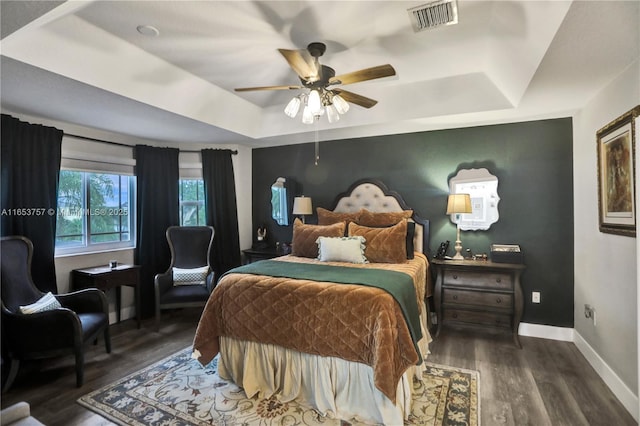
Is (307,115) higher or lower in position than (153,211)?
higher

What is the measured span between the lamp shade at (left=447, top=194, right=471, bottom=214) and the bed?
0.95 metres

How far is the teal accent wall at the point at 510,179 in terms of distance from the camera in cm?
350

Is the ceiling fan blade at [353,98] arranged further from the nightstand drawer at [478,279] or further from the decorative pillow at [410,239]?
the nightstand drawer at [478,279]

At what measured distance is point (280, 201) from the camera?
16.0 feet

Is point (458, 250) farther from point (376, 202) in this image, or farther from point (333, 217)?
point (333, 217)

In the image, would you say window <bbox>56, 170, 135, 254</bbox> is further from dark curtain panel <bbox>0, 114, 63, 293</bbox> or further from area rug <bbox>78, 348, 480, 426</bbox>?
area rug <bbox>78, 348, 480, 426</bbox>

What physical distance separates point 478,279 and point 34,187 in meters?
4.57

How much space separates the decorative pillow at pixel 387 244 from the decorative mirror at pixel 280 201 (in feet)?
5.55

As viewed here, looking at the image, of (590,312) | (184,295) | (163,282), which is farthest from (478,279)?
(163,282)

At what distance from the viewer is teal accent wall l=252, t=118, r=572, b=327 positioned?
3496 mm

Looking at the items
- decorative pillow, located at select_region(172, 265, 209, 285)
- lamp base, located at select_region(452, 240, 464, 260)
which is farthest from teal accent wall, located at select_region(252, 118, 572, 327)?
decorative pillow, located at select_region(172, 265, 209, 285)

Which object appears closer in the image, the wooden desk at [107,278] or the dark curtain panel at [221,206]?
the wooden desk at [107,278]

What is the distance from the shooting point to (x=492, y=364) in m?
2.91

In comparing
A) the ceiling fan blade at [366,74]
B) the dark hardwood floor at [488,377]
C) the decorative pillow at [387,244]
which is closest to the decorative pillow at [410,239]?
the decorative pillow at [387,244]
